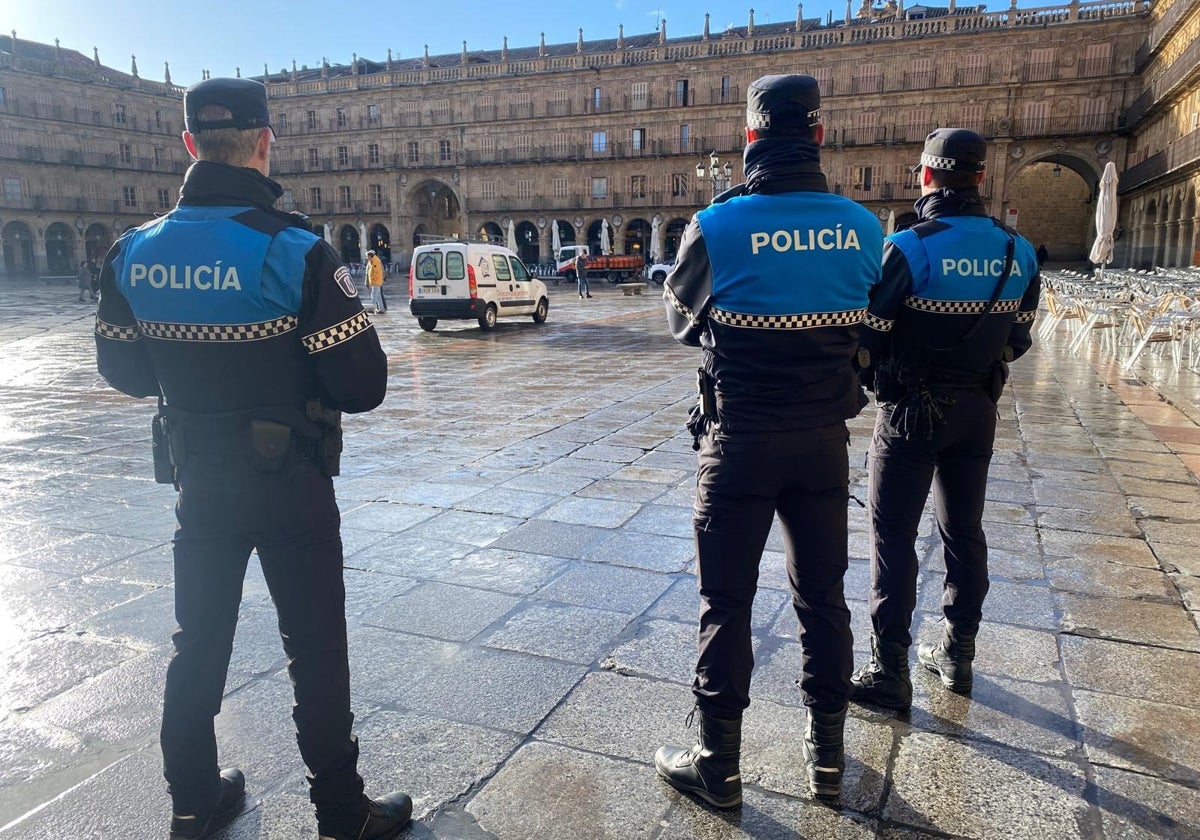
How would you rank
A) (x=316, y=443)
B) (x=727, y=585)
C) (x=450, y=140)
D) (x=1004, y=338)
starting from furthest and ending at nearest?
(x=450, y=140), (x=1004, y=338), (x=727, y=585), (x=316, y=443)

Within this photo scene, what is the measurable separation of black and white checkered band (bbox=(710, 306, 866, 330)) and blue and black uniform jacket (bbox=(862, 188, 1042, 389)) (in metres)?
0.55

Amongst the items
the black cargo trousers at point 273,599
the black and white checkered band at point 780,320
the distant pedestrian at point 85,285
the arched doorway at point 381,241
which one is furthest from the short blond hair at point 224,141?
the arched doorway at point 381,241

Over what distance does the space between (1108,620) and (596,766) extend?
209 centimetres

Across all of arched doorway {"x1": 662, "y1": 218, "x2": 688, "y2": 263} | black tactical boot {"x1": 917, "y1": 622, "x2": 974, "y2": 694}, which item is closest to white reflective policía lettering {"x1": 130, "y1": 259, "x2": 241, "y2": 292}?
black tactical boot {"x1": 917, "y1": 622, "x2": 974, "y2": 694}

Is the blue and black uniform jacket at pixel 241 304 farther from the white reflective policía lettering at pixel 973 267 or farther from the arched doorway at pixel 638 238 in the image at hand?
the arched doorway at pixel 638 238

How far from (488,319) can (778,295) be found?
13790 mm

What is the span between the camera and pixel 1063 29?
1363 inches

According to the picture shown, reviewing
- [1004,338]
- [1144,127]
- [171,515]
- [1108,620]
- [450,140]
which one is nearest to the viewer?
[1004,338]

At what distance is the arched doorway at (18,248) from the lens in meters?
43.5

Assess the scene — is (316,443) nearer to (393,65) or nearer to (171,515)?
(171,515)

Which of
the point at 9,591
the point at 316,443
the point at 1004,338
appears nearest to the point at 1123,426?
the point at 1004,338

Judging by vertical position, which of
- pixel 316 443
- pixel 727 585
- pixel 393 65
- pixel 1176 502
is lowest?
pixel 1176 502

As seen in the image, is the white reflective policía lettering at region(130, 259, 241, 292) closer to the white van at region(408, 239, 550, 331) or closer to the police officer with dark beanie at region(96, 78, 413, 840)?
the police officer with dark beanie at region(96, 78, 413, 840)

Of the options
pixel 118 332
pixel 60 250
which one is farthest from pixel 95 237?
pixel 118 332
